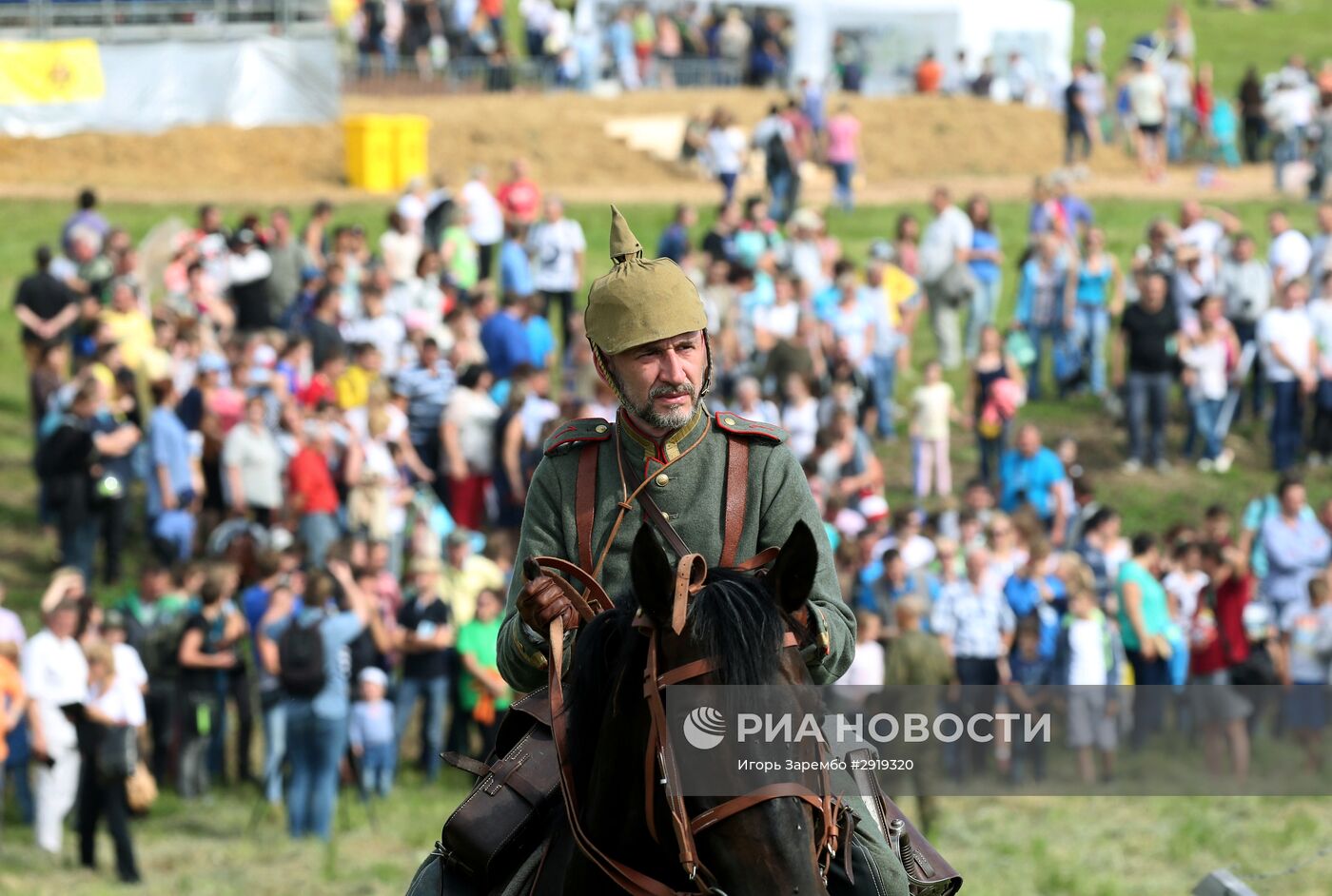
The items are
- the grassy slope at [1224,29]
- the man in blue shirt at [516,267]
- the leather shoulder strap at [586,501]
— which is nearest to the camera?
the leather shoulder strap at [586,501]

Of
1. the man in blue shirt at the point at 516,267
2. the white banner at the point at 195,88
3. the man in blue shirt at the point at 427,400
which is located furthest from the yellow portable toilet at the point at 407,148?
the man in blue shirt at the point at 427,400

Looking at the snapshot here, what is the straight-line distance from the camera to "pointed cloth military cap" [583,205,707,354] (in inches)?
233

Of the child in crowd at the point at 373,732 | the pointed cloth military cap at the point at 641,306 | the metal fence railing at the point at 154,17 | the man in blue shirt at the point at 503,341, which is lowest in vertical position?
the child in crowd at the point at 373,732

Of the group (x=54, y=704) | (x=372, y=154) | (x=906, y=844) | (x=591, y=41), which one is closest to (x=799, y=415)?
(x=54, y=704)

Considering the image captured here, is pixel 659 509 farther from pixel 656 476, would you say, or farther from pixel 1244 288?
pixel 1244 288

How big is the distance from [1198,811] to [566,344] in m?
11.1

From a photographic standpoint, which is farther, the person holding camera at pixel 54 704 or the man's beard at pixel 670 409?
the person holding camera at pixel 54 704

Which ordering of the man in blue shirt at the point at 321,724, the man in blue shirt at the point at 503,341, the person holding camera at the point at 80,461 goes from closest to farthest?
the man in blue shirt at the point at 321,724 < the person holding camera at the point at 80,461 < the man in blue shirt at the point at 503,341

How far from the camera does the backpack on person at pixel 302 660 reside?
49.2 feet

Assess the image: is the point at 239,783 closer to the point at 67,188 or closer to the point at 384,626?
the point at 384,626

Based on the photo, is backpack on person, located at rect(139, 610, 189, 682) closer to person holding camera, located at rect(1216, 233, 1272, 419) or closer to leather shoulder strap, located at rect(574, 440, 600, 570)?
leather shoulder strap, located at rect(574, 440, 600, 570)

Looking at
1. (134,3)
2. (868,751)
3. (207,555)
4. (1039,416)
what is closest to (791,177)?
(1039,416)

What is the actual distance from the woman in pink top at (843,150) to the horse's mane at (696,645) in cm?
3041

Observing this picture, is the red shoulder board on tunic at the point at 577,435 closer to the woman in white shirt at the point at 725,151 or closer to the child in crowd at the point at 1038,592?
the child in crowd at the point at 1038,592
